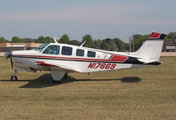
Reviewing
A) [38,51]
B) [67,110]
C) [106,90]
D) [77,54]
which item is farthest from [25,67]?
[67,110]

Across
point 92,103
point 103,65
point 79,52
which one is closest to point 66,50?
point 79,52

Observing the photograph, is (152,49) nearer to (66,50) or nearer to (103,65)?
(103,65)

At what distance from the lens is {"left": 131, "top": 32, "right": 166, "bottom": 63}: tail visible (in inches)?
383

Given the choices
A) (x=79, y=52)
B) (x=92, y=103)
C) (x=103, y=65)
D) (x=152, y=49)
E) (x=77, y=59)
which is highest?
(x=152, y=49)

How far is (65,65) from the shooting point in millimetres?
9961

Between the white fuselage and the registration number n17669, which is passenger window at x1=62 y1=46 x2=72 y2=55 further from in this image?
the registration number n17669

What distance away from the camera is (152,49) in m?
9.88

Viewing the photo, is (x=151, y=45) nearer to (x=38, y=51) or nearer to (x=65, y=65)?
(x=65, y=65)

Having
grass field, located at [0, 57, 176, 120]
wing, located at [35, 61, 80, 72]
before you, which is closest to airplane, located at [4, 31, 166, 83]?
wing, located at [35, 61, 80, 72]

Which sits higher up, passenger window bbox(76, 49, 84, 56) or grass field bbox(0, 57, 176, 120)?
passenger window bbox(76, 49, 84, 56)

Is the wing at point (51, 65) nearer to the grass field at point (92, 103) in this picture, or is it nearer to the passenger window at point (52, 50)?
the passenger window at point (52, 50)

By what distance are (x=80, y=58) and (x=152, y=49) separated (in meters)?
3.74

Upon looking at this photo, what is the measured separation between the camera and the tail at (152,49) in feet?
31.9

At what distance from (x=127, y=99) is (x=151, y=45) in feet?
13.6
